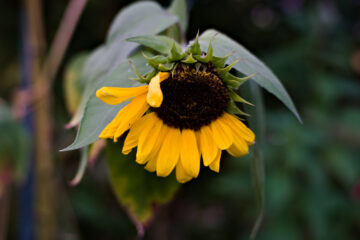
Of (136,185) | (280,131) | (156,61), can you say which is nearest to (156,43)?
(156,61)

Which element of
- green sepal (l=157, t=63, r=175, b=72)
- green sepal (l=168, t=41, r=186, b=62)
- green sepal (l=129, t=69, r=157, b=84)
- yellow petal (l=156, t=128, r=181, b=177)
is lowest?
yellow petal (l=156, t=128, r=181, b=177)

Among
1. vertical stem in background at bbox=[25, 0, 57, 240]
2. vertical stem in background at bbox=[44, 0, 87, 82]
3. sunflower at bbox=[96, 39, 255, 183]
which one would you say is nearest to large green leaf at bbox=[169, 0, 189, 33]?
sunflower at bbox=[96, 39, 255, 183]

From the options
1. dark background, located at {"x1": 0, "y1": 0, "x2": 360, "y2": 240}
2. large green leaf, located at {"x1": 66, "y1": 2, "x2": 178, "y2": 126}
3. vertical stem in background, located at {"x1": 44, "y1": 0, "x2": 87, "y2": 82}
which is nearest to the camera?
large green leaf, located at {"x1": 66, "y1": 2, "x2": 178, "y2": 126}

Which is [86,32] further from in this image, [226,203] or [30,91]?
[226,203]

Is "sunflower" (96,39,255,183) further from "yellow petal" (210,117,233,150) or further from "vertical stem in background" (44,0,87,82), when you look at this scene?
"vertical stem in background" (44,0,87,82)

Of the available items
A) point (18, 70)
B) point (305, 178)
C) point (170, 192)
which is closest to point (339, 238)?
point (305, 178)

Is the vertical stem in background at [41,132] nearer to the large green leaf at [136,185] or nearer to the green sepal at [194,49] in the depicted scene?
the large green leaf at [136,185]
